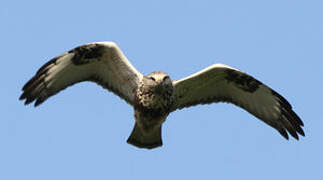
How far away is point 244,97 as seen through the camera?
42.2 feet

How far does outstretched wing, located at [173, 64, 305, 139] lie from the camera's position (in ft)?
41.2

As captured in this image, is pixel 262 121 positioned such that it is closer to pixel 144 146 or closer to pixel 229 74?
pixel 229 74

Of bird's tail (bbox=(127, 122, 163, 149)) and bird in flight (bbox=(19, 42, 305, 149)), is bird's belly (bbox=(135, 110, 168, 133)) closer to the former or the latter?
bird in flight (bbox=(19, 42, 305, 149))

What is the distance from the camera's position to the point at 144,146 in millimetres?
12922

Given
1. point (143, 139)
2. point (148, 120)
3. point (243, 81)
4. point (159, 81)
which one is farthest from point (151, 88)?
point (243, 81)

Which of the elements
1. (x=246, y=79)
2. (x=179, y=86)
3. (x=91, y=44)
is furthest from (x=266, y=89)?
(x=91, y=44)

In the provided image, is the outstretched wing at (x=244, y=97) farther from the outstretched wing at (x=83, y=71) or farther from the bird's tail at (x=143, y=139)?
the outstretched wing at (x=83, y=71)

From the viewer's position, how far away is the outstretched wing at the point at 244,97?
12570mm

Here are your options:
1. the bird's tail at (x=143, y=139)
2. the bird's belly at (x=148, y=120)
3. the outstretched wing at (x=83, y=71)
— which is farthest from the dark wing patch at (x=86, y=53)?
the bird's tail at (x=143, y=139)

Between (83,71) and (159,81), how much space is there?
59.9 inches

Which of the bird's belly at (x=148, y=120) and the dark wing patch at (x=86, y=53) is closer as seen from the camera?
the bird's belly at (x=148, y=120)

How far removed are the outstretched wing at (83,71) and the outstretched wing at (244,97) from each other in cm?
92

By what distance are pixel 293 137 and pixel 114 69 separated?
3356 millimetres

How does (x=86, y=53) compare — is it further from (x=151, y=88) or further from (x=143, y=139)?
(x=143, y=139)
